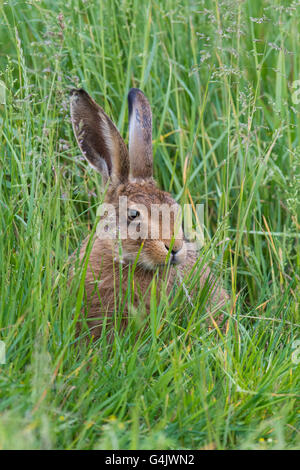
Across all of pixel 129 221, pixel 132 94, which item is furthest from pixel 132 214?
pixel 132 94

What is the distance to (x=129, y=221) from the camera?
3932 millimetres

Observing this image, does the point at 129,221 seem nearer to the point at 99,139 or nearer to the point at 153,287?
the point at 99,139

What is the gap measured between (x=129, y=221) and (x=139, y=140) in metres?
0.53

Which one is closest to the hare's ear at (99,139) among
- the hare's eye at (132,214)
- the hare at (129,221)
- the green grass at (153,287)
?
the hare at (129,221)

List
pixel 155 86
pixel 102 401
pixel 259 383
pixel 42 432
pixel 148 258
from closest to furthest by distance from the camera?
1. pixel 42 432
2. pixel 102 401
3. pixel 259 383
4. pixel 148 258
5. pixel 155 86

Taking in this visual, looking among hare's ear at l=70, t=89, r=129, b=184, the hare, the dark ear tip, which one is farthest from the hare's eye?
the dark ear tip

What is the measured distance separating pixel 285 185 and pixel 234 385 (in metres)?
2.02

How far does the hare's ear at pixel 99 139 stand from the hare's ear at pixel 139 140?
14 centimetres

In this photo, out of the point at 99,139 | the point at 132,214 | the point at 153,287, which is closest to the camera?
the point at 153,287

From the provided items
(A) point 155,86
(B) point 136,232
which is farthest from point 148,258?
(A) point 155,86

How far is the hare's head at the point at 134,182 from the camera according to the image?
369 centimetres

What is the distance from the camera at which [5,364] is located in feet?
9.20

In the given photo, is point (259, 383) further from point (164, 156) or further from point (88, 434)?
point (164, 156)

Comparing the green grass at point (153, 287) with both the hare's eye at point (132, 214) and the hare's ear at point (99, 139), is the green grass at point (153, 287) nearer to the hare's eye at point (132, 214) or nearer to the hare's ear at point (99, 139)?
the hare's ear at point (99, 139)
